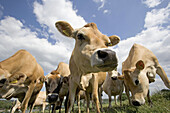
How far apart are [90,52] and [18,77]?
331 centimetres

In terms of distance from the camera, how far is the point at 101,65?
1.87 meters

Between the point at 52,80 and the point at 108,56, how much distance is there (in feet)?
12.0

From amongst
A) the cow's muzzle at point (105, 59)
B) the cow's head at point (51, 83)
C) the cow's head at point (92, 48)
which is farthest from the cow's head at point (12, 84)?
the cow's muzzle at point (105, 59)

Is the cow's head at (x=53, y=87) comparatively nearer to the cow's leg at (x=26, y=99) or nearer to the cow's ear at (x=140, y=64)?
the cow's leg at (x=26, y=99)

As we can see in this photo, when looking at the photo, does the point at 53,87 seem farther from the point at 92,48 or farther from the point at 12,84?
the point at 92,48

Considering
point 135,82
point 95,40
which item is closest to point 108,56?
point 95,40

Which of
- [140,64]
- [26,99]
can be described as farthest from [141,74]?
[26,99]

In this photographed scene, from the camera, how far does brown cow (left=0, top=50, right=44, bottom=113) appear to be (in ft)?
12.9

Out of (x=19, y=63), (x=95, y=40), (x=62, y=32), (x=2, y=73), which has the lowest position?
(x=2, y=73)

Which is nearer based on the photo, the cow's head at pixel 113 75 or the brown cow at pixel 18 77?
the brown cow at pixel 18 77

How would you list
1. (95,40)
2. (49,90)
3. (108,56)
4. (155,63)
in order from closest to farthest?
1. (108,56)
2. (95,40)
3. (49,90)
4. (155,63)

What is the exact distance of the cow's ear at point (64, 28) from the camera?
347 cm

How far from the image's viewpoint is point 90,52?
2297 millimetres

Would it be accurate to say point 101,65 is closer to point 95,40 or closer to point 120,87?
point 95,40
